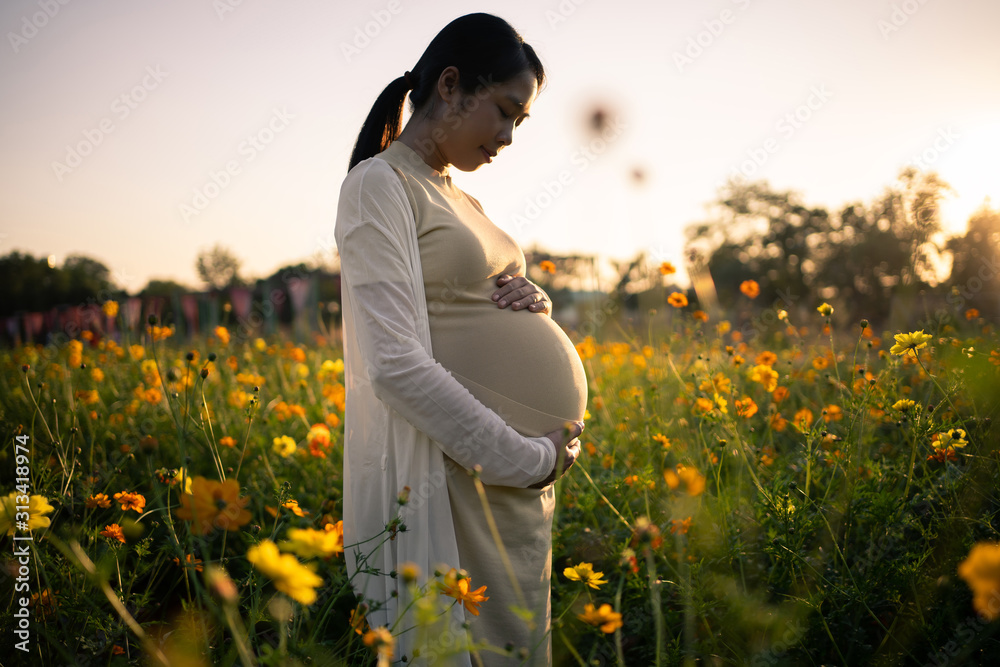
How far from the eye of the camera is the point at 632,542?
4.78 feet

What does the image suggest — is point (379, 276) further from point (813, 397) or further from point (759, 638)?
point (813, 397)

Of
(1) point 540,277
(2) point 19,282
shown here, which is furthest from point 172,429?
(1) point 540,277

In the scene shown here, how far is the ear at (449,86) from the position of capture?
1369mm

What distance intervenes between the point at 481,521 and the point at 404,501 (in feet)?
1.12

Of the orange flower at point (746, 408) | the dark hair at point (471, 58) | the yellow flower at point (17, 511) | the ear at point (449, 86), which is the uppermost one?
the dark hair at point (471, 58)

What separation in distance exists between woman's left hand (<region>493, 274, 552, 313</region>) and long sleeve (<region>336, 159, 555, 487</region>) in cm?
24

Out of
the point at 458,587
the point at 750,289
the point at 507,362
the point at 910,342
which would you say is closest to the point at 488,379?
the point at 507,362

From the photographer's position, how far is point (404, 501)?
100cm

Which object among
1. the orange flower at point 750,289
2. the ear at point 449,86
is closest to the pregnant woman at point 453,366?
the ear at point 449,86

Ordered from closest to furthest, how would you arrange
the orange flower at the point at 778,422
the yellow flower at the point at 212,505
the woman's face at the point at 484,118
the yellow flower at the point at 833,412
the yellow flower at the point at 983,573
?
1. the yellow flower at the point at 983,573
2. the yellow flower at the point at 212,505
3. the woman's face at the point at 484,118
4. the yellow flower at the point at 833,412
5. the orange flower at the point at 778,422

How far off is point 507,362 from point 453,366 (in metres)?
0.13

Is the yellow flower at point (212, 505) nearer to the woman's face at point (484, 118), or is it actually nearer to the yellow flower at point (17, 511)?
the yellow flower at point (17, 511)

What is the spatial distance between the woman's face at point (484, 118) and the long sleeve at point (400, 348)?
25 centimetres

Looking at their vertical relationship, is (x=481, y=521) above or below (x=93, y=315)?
below
